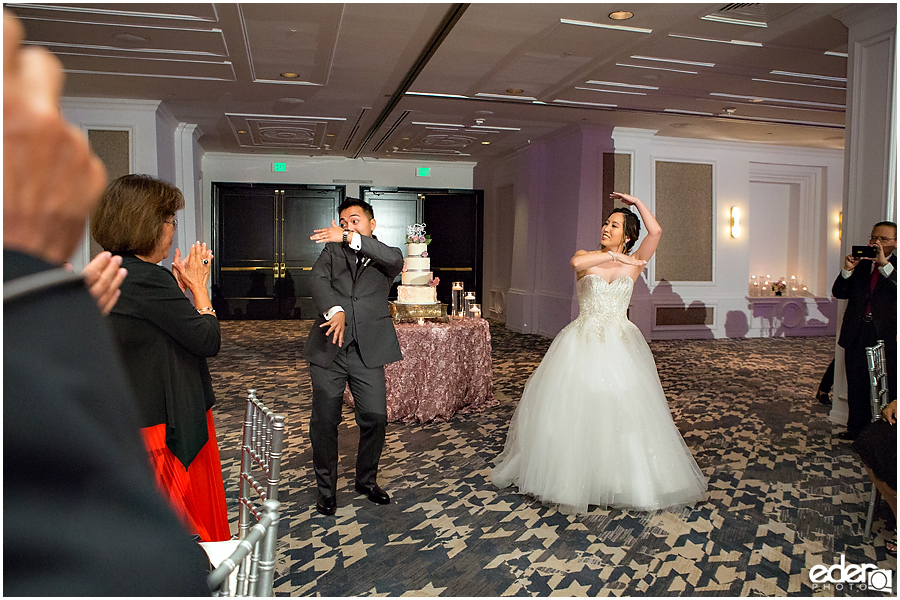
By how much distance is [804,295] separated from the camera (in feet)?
36.5

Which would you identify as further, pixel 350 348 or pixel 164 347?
pixel 350 348

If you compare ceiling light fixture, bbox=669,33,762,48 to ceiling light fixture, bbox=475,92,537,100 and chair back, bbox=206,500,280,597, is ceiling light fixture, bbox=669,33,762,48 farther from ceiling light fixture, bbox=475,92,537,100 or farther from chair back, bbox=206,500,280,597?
chair back, bbox=206,500,280,597

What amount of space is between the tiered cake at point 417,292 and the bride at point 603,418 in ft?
5.99

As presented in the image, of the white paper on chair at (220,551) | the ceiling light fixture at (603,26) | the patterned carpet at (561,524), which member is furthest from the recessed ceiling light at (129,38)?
the white paper on chair at (220,551)

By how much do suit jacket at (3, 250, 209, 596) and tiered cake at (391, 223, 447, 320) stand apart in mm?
4951

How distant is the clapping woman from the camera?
1.92 meters

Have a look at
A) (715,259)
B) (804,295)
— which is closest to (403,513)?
(715,259)

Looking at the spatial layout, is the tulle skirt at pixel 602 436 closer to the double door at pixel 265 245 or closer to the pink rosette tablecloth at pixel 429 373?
the pink rosette tablecloth at pixel 429 373

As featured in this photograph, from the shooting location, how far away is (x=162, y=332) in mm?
2000

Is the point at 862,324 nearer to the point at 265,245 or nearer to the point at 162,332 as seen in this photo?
the point at 162,332

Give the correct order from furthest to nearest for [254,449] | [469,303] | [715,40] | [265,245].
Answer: [265,245], [469,303], [715,40], [254,449]

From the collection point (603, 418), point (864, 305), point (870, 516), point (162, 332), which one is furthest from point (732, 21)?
point (162, 332)

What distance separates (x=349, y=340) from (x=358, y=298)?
0.79ft

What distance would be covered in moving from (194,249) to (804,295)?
11.8m
